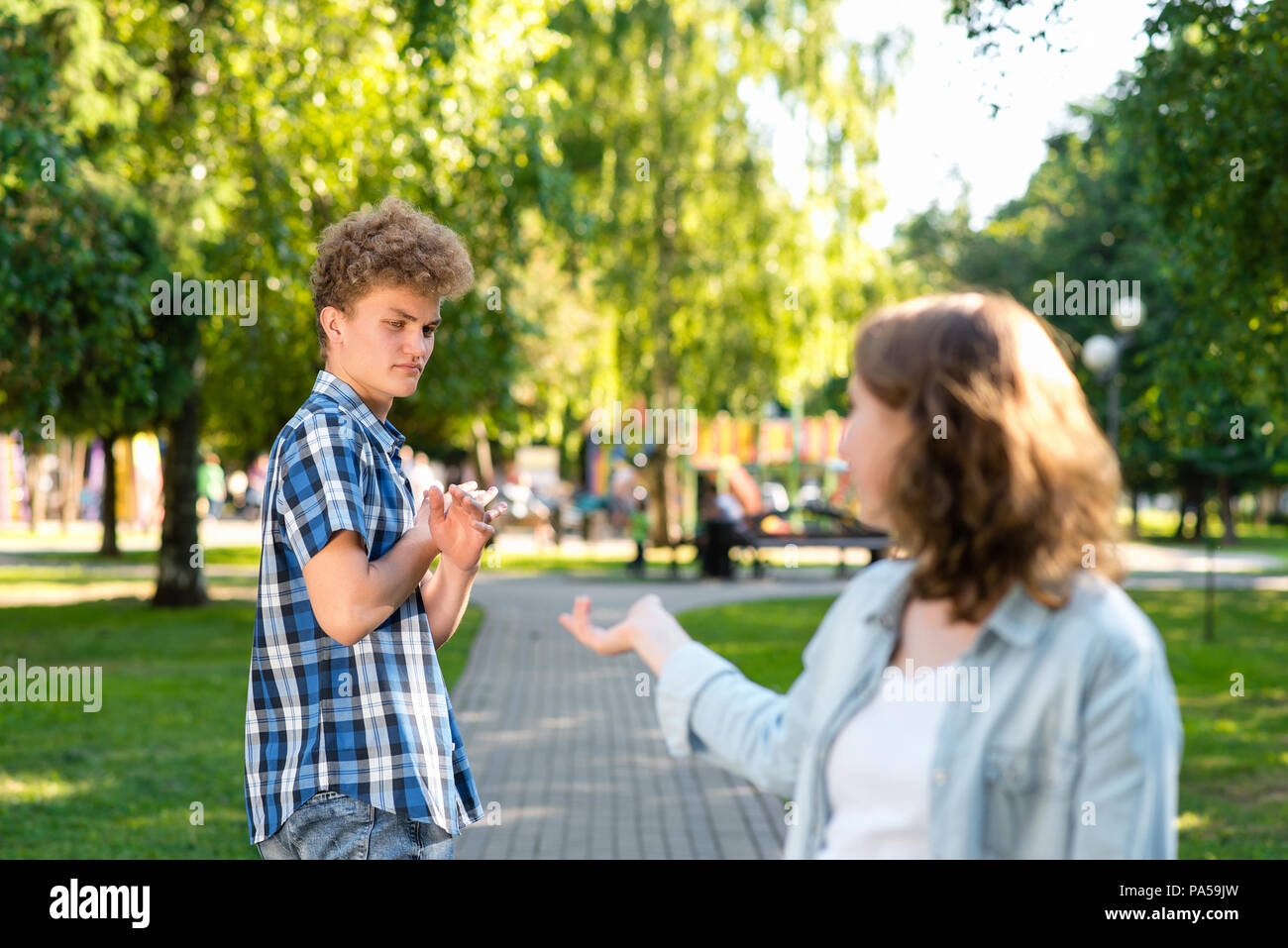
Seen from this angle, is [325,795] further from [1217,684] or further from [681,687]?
[1217,684]

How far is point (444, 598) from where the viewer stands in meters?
2.60

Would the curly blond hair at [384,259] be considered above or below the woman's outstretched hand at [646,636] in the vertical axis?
above

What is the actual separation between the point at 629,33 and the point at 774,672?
16.4 meters

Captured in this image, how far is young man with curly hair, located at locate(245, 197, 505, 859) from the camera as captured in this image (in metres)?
2.40


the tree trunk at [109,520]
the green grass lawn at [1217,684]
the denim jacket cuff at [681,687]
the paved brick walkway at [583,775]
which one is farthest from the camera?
the tree trunk at [109,520]

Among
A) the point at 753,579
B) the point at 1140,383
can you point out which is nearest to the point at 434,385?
the point at 753,579

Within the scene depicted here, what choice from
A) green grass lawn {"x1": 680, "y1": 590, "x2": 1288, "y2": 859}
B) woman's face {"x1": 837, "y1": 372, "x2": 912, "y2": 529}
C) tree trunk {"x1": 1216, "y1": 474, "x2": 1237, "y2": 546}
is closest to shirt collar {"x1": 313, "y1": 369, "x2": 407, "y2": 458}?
woman's face {"x1": 837, "y1": 372, "x2": 912, "y2": 529}

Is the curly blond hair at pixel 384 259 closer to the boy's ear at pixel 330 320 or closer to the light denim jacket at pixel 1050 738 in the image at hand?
the boy's ear at pixel 330 320

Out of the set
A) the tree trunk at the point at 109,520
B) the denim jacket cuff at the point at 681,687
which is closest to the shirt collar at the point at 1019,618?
the denim jacket cuff at the point at 681,687

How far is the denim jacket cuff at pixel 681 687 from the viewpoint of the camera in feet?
6.62

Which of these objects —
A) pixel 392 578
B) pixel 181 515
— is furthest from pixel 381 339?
pixel 181 515

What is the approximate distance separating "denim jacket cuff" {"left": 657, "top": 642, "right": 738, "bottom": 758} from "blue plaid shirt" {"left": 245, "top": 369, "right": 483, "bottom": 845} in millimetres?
643
